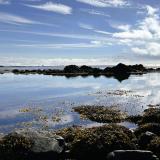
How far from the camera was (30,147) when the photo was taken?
21875 mm

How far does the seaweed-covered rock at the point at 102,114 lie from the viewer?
3906 cm

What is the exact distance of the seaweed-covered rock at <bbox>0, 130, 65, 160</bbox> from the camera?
854 inches

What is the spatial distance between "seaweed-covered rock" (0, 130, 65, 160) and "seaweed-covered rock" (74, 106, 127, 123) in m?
15.9

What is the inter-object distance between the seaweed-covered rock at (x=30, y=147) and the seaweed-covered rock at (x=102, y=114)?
52.0 ft

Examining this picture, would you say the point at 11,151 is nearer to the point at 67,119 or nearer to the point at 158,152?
the point at 158,152

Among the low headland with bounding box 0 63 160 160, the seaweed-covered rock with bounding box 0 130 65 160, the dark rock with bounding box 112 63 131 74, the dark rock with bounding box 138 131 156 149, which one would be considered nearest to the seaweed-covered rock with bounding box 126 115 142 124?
the low headland with bounding box 0 63 160 160

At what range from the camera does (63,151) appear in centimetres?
2327

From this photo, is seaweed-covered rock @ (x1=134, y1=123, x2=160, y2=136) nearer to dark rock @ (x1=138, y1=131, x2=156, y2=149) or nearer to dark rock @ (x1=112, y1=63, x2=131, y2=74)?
dark rock @ (x1=138, y1=131, x2=156, y2=149)

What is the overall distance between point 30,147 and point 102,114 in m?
20.4

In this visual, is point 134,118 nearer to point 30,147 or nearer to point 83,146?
point 83,146

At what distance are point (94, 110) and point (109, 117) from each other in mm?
4706

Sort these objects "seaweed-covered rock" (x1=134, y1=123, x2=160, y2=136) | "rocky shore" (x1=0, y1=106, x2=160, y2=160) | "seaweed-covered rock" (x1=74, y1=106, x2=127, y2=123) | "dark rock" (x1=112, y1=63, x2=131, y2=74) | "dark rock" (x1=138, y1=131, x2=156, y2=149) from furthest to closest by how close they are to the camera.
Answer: "dark rock" (x1=112, y1=63, x2=131, y2=74), "seaweed-covered rock" (x1=74, y1=106, x2=127, y2=123), "seaweed-covered rock" (x1=134, y1=123, x2=160, y2=136), "dark rock" (x1=138, y1=131, x2=156, y2=149), "rocky shore" (x1=0, y1=106, x2=160, y2=160)

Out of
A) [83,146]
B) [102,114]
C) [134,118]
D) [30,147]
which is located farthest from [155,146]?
[102,114]

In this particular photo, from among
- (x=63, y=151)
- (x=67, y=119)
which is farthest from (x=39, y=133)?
(x=67, y=119)
